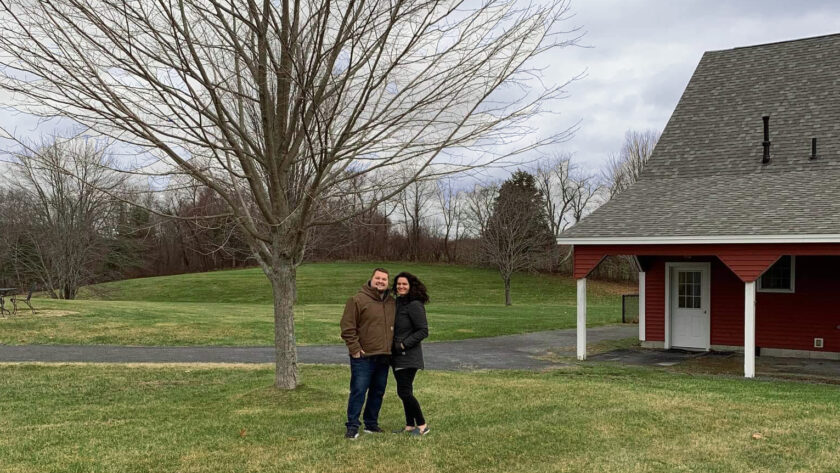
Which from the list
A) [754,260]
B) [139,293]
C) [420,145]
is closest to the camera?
[420,145]

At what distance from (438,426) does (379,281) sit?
174cm

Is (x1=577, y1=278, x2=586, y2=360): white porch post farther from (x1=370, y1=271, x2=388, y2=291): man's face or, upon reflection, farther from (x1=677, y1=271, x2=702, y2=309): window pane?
(x1=370, y1=271, x2=388, y2=291): man's face

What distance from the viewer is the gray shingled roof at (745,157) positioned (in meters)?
12.8

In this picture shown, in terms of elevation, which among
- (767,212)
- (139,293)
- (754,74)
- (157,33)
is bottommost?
(139,293)

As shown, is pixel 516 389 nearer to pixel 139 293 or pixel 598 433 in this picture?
pixel 598 433

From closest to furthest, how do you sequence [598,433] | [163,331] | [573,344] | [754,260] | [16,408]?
[598,433] → [16,408] → [754,260] → [573,344] → [163,331]

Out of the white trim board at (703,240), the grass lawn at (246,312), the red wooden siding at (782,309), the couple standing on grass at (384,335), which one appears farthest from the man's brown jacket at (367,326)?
the grass lawn at (246,312)

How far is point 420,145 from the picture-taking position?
7.69 m

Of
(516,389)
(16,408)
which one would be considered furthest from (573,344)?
(16,408)

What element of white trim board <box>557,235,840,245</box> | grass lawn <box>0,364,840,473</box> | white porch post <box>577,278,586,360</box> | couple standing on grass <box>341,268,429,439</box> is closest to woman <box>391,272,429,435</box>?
couple standing on grass <box>341,268,429,439</box>

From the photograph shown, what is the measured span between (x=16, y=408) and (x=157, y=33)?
5.10 metres

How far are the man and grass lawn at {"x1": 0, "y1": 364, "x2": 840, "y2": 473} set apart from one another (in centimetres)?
46

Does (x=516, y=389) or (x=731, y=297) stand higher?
(x=731, y=297)

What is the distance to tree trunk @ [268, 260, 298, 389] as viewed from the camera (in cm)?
859
